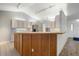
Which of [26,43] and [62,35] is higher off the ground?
[62,35]

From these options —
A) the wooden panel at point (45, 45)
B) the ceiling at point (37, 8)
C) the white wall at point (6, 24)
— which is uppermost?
the ceiling at point (37, 8)

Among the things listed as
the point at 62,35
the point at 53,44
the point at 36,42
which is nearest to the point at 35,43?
the point at 36,42

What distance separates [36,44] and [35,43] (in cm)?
2

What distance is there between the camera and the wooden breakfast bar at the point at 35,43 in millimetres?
1717

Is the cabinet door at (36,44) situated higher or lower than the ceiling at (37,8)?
lower

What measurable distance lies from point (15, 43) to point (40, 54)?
0.36 meters

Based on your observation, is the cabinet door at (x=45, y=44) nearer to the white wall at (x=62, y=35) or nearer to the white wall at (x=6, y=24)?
the white wall at (x=62, y=35)

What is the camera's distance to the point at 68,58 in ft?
5.53

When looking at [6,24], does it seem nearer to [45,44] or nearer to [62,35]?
[45,44]

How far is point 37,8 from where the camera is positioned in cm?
173

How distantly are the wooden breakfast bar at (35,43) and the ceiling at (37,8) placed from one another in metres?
0.25

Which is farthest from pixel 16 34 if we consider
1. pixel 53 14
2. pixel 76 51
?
pixel 76 51

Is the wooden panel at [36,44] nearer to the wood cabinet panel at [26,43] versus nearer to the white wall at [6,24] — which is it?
the wood cabinet panel at [26,43]

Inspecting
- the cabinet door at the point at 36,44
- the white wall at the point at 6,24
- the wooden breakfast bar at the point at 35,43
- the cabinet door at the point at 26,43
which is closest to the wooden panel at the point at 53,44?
the wooden breakfast bar at the point at 35,43
